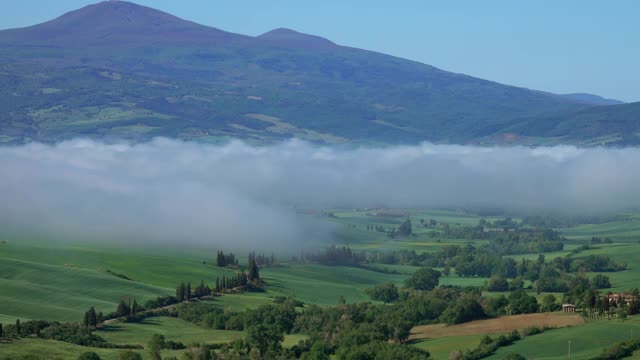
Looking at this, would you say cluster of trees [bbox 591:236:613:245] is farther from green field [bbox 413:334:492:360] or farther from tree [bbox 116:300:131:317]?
tree [bbox 116:300:131:317]

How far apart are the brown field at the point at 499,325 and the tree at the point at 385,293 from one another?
21.9 meters

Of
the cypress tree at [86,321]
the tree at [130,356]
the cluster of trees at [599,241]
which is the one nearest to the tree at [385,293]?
the cypress tree at [86,321]

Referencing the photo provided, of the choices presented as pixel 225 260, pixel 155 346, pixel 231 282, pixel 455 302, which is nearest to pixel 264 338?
pixel 155 346

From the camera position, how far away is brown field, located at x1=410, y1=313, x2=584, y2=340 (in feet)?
298

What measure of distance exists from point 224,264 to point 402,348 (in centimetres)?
5859

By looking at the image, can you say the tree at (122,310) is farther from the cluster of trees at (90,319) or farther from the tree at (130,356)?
the tree at (130,356)

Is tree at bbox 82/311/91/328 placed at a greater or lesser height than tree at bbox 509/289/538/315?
lesser

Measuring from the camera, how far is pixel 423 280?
423 feet

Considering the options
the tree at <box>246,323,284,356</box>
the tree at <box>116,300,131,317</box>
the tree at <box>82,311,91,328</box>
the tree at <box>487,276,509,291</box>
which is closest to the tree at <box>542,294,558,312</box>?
the tree at <box>487,276,509,291</box>

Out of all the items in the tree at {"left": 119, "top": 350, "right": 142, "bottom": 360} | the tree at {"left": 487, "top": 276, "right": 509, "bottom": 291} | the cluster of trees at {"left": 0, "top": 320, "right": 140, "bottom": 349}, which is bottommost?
the tree at {"left": 119, "top": 350, "right": 142, "bottom": 360}

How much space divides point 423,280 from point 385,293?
378 inches

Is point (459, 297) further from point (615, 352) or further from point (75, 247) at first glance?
point (75, 247)

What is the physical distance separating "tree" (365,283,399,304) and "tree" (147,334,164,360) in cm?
3533

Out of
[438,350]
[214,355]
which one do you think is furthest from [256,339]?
[438,350]
